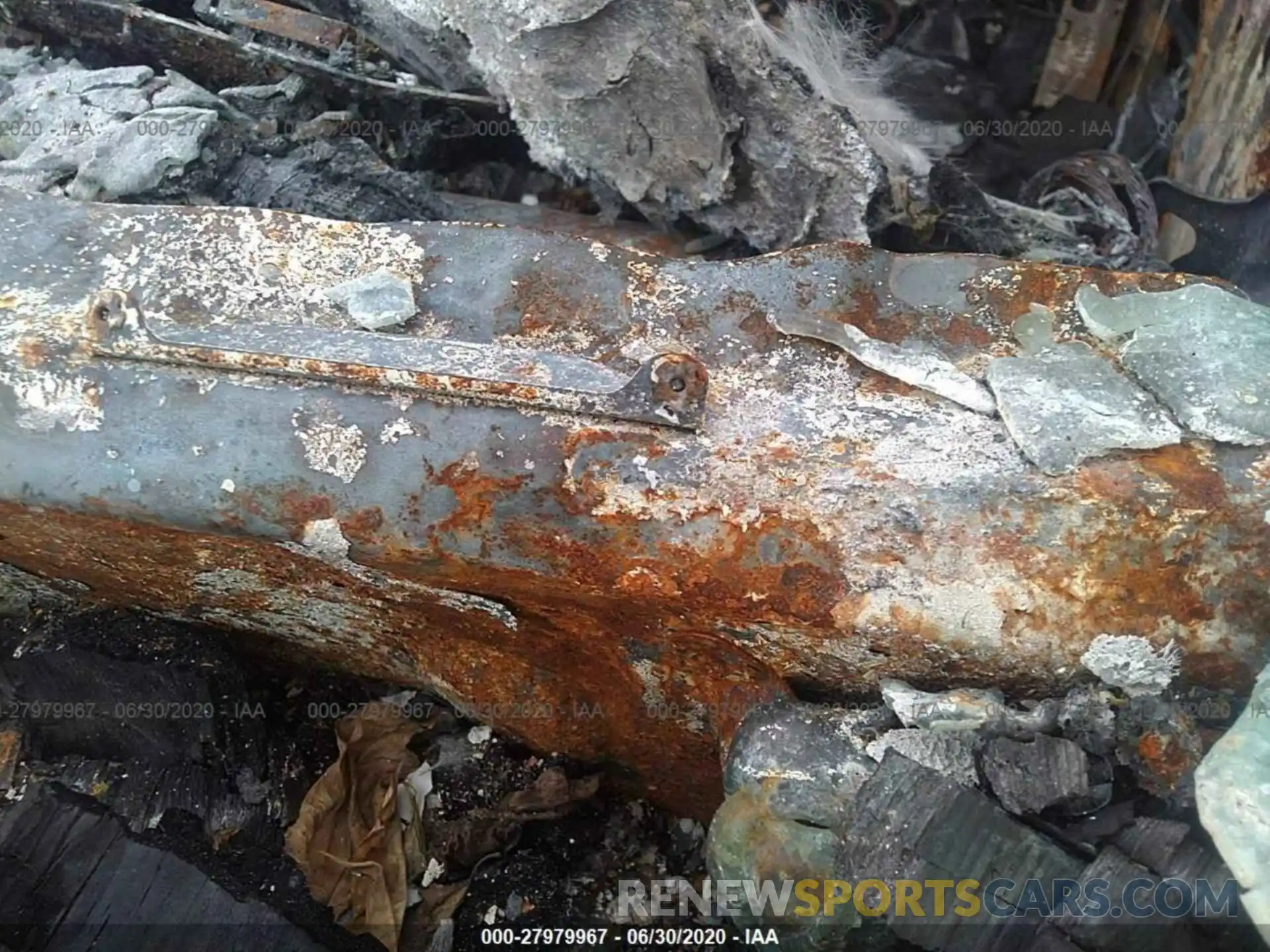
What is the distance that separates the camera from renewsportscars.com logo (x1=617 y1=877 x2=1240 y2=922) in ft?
4.50

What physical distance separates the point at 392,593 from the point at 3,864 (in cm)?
104

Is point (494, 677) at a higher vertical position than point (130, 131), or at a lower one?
lower

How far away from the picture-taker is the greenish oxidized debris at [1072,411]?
163 cm

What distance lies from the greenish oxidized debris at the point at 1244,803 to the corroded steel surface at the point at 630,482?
211mm

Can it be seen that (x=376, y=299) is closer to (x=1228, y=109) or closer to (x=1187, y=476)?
(x=1187, y=476)

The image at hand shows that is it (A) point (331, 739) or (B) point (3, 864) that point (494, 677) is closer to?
(A) point (331, 739)

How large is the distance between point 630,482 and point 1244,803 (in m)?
0.92

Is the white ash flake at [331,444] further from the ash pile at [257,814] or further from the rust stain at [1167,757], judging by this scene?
the rust stain at [1167,757]

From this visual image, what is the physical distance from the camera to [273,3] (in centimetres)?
302

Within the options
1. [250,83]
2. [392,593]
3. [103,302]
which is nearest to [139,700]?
[392,593]

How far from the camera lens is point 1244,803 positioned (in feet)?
4.27

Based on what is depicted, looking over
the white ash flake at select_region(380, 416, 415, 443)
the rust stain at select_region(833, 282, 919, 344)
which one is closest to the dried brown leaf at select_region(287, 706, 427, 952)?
the white ash flake at select_region(380, 416, 415, 443)

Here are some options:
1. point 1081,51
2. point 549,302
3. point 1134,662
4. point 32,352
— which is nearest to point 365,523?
point 549,302

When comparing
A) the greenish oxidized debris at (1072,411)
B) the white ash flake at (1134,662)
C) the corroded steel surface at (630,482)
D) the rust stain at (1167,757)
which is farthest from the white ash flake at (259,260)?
the rust stain at (1167,757)
